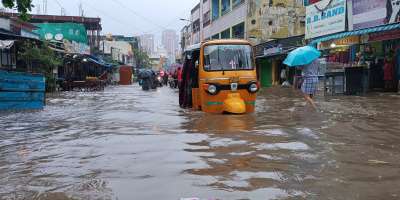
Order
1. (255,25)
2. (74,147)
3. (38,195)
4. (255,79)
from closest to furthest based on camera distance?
1. (38,195)
2. (74,147)
3. (255,79)
4. (255,25)

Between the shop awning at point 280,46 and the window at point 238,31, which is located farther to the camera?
the window at point 238,31

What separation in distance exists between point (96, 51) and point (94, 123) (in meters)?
51.0

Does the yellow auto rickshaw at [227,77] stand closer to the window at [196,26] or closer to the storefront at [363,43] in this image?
the storefront at [363,43]

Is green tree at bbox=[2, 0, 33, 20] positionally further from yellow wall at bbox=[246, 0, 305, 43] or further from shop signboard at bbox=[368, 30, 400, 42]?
yellow wall at bbox=[246, 0, 305, 43]

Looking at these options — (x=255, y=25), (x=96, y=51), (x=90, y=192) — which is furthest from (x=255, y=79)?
(x=96, y=51)

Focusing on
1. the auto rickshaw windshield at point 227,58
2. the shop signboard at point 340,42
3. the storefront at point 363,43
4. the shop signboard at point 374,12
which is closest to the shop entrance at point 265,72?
the shop signboard at point 340,42

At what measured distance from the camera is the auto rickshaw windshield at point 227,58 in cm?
1184

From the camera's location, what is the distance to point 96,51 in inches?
2381

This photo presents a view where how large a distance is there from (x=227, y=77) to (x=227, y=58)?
0.58m

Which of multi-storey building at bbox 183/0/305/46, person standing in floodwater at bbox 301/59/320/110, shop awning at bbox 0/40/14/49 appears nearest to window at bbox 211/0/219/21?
multi-storey building at bbox 183/0/305/46

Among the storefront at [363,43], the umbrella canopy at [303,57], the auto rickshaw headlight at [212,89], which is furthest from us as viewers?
the storefront at [363,43]

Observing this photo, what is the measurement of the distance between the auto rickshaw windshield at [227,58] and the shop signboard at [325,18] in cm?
1149

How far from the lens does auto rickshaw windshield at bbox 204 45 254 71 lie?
1184 centimetres

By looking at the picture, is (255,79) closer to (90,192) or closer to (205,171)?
(205,171)
